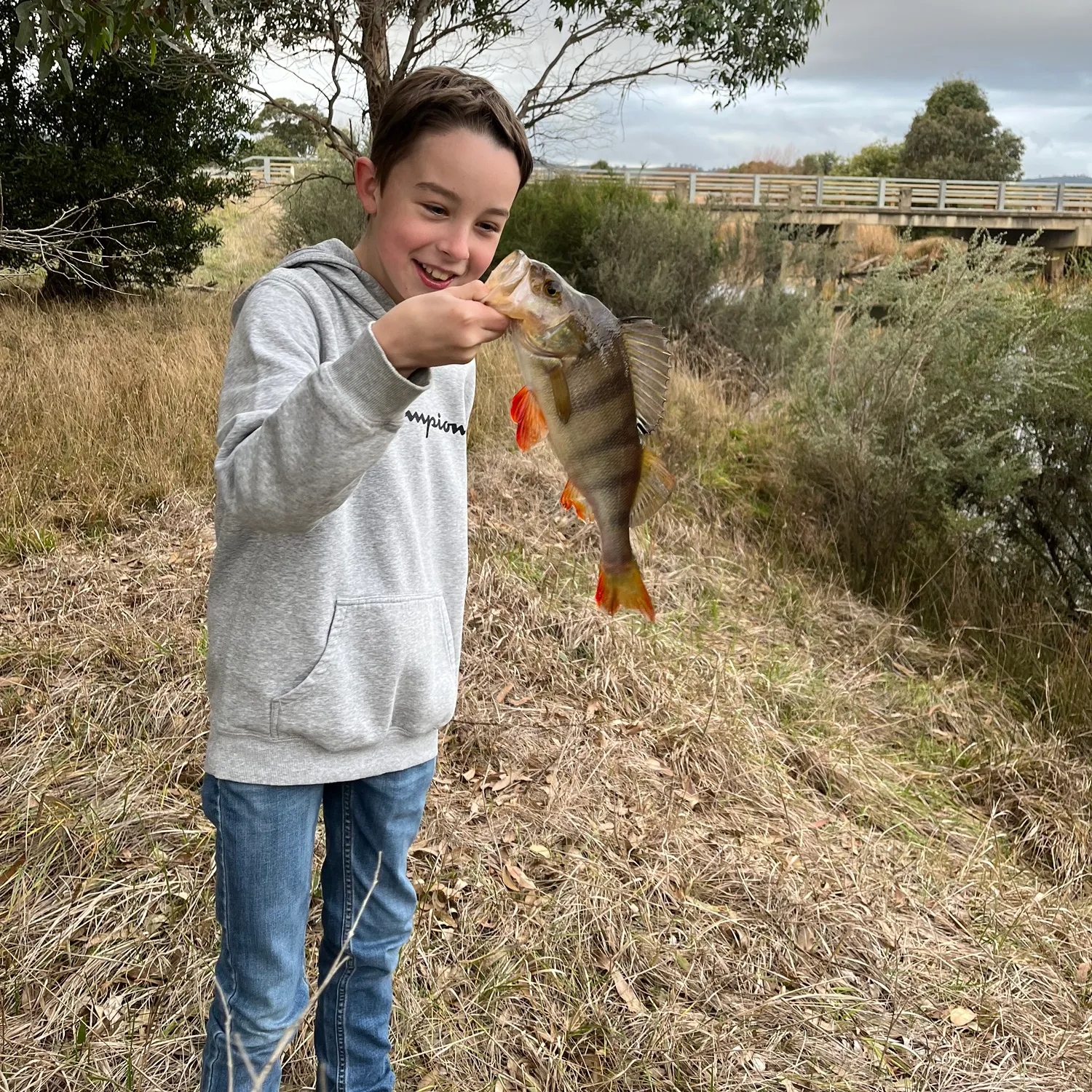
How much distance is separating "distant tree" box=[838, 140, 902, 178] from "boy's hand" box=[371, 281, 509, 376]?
51.6 metres

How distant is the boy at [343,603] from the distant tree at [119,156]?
8.67m

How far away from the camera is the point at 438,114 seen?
1.53 m

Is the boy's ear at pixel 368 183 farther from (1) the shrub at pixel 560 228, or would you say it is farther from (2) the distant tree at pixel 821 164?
(2) the distant tree at pixel 821 164

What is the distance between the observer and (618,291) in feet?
36.9

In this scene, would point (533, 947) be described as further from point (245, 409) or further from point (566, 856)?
point (245, 409)

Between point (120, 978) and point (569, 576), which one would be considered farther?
point (569, 576)

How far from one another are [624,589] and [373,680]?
44cm

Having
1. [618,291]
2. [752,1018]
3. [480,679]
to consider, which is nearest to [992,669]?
[480,679]

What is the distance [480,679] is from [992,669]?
10.3 ft

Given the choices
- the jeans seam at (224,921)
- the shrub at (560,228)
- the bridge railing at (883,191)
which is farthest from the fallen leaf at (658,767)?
the bridge railing at (883,191)

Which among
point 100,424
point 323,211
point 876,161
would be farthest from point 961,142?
point 100,424

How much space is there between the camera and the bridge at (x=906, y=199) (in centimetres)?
2595

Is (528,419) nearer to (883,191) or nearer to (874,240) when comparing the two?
(874,240)

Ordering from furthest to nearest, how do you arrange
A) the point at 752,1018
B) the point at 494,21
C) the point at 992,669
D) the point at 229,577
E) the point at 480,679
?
the point at 494,21, the point at 992,669, the point at 480,679, the point at 752,1018, the point at 229,577
